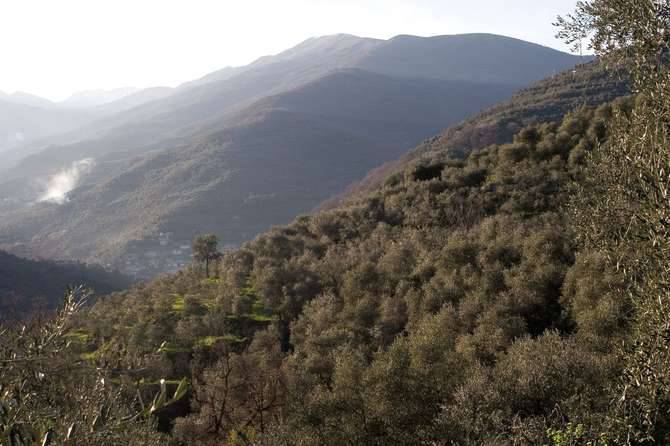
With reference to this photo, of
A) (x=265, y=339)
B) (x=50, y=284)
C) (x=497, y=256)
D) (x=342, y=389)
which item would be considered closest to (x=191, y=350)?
(x=265, y=339)

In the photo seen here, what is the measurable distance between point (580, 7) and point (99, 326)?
41.7 m

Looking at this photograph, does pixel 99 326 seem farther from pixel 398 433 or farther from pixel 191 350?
pixel 398 433

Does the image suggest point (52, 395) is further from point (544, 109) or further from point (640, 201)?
point (544, 109)

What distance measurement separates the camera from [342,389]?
1808 centimetres

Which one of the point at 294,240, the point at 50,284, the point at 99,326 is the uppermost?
the point at 294,240

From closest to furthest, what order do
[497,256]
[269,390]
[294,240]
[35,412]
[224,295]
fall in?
[35,412], [269,390], [497,256], [224,295], [294,240]

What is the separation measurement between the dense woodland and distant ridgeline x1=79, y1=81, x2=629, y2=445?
0.11 meters

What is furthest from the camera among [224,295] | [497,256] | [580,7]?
[224,295]

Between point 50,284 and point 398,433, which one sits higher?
point 398,433

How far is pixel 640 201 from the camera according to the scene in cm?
779

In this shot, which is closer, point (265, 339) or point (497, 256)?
point (497, 256)

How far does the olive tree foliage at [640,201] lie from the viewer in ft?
24.8

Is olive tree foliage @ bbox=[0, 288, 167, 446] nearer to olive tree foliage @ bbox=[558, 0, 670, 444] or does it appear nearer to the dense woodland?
the dense woodland

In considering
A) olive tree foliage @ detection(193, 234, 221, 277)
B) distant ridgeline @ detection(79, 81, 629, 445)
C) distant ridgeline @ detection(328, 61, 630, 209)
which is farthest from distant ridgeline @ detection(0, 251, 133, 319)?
distant ridgeline @ detection(328, 61, 630, 209)
